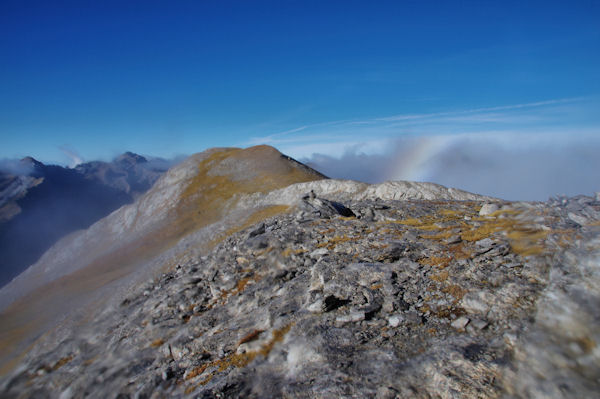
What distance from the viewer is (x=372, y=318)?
12.1 meters

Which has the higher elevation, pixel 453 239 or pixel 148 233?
pixel 453 239

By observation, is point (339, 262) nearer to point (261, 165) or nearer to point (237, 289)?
point (237, 289)

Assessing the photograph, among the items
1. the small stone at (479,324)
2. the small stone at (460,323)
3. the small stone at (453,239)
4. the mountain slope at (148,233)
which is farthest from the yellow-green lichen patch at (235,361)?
the mountain slope at (148,233)

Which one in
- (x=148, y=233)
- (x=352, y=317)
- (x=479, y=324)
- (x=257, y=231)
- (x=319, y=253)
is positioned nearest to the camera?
(x=479, y=324)

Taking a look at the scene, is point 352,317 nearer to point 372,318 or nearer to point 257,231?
point 372,318

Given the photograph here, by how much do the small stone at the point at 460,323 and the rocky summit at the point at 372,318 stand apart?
0.11ft

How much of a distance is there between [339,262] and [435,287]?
540 centimetres

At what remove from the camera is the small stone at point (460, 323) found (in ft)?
33.8

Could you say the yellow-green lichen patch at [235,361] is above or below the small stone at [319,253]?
below

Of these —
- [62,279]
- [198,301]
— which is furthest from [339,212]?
[62,279]

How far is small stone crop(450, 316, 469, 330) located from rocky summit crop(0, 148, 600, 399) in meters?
0.03

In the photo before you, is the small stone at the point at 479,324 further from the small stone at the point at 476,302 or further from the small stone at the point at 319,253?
the small stone at the point at 319,253

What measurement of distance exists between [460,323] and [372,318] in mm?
3119

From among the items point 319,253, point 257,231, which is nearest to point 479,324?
point 319,253
